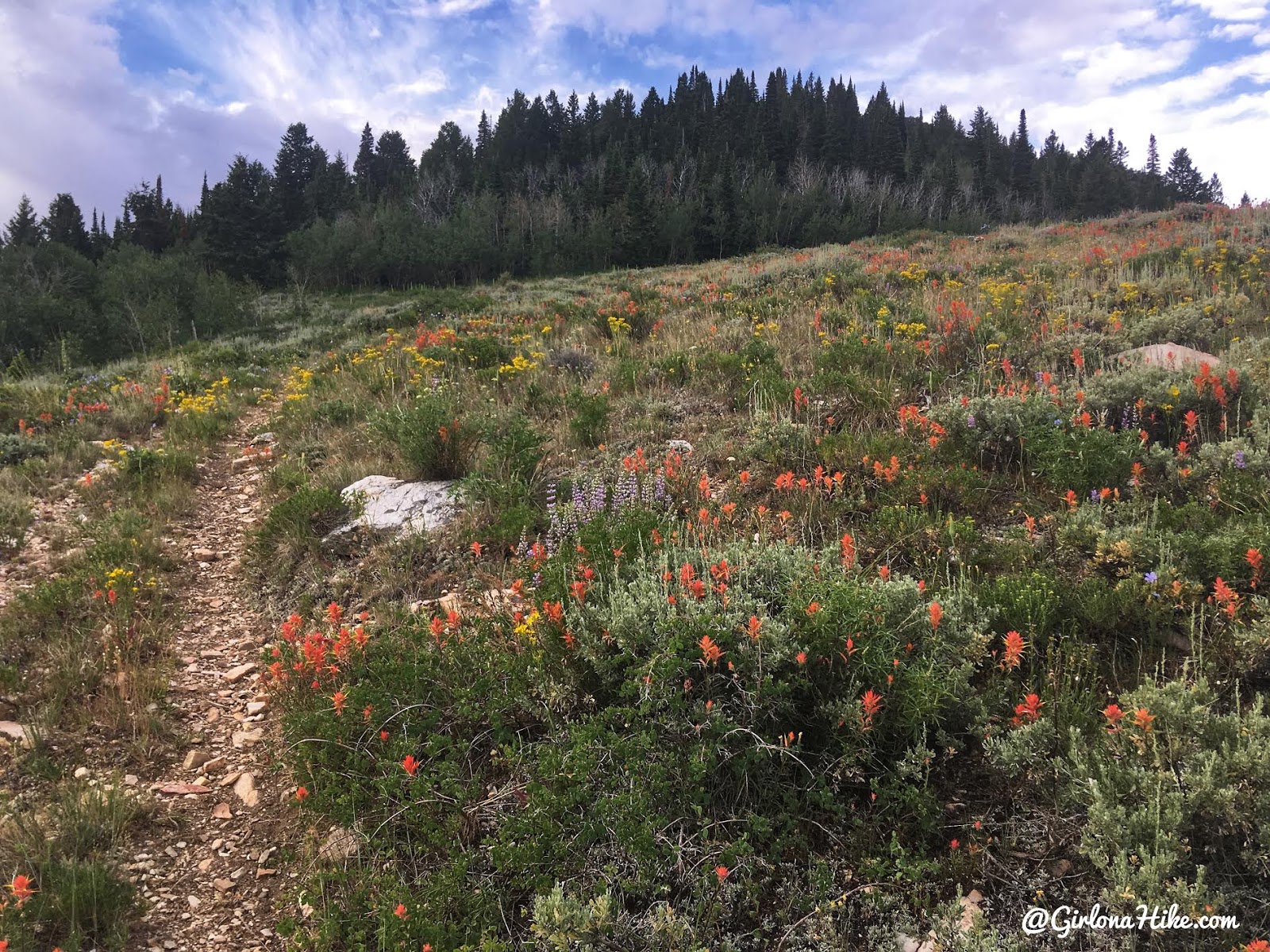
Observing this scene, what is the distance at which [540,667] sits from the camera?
294 cm

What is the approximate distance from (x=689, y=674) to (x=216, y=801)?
239 cm

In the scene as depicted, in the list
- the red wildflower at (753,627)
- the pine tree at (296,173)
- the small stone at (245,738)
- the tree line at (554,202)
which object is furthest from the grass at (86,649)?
the pine tree at (296,173)

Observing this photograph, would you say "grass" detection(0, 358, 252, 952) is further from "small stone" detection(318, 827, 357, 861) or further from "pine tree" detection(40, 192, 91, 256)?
"pine tree" detection(40, 192, 91, 256)

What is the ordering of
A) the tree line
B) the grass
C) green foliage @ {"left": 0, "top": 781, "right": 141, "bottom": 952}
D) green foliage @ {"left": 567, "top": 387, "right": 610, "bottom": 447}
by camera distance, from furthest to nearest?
the tree line < green foliage @ {"left": 567, "top": 387, "right": 610, "bottom": 447} < the grass < green foliage @ {"left": 0, "top": 781, "right": 141, "bottom": 952}

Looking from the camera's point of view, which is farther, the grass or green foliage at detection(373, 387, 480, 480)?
green foliage at detection(373, 387, 480, 480)

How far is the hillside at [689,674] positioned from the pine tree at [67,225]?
7663 cm

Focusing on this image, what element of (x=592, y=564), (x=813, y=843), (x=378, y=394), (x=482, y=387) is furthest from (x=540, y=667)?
(x=378, y=394)

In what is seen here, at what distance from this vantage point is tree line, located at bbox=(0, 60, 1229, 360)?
37.0 metres

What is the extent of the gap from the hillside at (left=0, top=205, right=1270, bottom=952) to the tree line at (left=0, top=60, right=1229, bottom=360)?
73.6ft

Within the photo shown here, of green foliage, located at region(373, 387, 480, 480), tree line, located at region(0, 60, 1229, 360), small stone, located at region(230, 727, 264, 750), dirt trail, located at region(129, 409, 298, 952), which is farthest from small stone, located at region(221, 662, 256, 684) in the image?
tree line, located at region(0, 60, 1229, 360)

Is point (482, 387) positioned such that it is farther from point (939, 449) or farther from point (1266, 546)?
point (1266, 546)

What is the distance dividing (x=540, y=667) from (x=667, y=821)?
93 centimetres

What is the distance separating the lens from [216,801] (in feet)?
10.3

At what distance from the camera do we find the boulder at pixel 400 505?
17.1 feet
